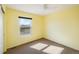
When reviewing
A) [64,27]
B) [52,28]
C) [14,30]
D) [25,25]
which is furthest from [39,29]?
[14,30]

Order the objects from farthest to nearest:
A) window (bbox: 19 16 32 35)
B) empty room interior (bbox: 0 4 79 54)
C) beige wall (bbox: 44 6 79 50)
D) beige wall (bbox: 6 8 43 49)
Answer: window (bbox: 19 16 32 35) < beige wall (bbox: 44 6 79 50) < beige wall (bbox: 6 8 43 49) < empty room interior (bbox: 0 4 79 54)

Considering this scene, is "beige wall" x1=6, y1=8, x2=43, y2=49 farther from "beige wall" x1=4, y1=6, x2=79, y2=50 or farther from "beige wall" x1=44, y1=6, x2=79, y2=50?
"beige wall" x1=44, y1=6, x2=79, y2=50

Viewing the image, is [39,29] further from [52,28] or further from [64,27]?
[64,27]

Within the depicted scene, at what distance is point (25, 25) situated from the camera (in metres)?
5.18

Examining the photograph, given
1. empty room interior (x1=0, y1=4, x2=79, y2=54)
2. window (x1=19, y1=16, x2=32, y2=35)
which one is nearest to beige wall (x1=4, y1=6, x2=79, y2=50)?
empty room interior (x1=0, y1=4, x2=79, y2=54)

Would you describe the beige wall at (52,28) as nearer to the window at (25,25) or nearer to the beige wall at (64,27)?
the beige wall at (64,27)

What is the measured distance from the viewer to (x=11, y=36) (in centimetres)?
420

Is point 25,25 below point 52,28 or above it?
above

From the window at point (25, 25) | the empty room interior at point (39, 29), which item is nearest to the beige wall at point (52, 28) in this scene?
the empty room interior at point (39, 29)

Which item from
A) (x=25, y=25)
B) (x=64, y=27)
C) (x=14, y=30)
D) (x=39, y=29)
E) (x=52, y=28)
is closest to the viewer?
(x=14, y=30)

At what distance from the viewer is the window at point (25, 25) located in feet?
16.0

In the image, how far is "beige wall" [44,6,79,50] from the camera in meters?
4.09

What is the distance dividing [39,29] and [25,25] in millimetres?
1623
